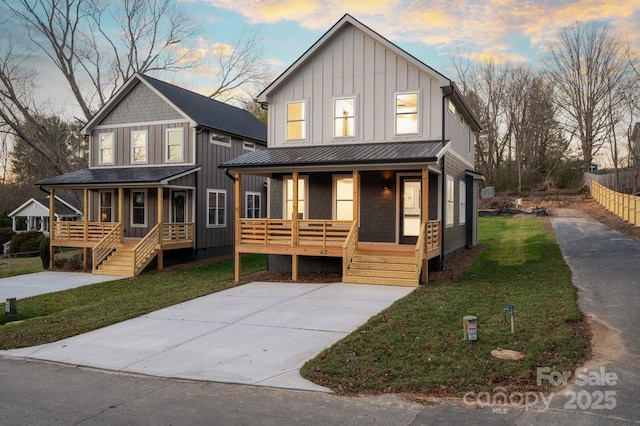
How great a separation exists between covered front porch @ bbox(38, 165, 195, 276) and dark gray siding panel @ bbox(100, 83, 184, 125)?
8.72ft

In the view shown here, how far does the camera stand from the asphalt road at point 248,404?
5117 mm

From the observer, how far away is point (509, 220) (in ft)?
105

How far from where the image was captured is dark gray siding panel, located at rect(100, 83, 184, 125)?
74.7 feet

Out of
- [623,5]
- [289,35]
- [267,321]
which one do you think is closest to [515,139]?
[623,5]

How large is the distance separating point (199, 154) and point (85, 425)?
18.1m

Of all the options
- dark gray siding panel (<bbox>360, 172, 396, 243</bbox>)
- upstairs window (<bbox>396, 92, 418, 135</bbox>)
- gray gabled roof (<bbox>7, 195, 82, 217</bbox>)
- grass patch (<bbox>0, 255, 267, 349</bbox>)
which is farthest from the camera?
gray gabled roof (<bbox>7, 195, 82, 217</bbox>)

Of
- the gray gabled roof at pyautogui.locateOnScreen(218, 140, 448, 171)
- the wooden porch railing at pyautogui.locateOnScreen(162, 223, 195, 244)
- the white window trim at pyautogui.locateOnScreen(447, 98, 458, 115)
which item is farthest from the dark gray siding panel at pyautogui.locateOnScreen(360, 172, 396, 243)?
the wooden porch railing at pyautogui.locateOnScreen(162, 223, 195, 244)

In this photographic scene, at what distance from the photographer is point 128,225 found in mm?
23156

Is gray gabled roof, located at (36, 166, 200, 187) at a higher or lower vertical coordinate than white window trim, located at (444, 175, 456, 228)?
higher

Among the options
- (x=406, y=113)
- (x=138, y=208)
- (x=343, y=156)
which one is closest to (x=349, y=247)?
(x=343, y=156)

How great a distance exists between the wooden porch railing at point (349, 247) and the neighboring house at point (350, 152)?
0.04 metres

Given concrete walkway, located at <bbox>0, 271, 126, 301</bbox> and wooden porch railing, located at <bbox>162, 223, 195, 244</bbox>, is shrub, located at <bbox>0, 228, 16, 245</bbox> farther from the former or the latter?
wooden porch railing, located at <bbox>162, 223, 195, 244</bbox>

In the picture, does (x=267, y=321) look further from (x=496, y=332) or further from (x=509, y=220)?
(x=509, y=220)

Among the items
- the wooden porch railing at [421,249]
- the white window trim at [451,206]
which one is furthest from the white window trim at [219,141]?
the wooden porch railing at [421,249]
